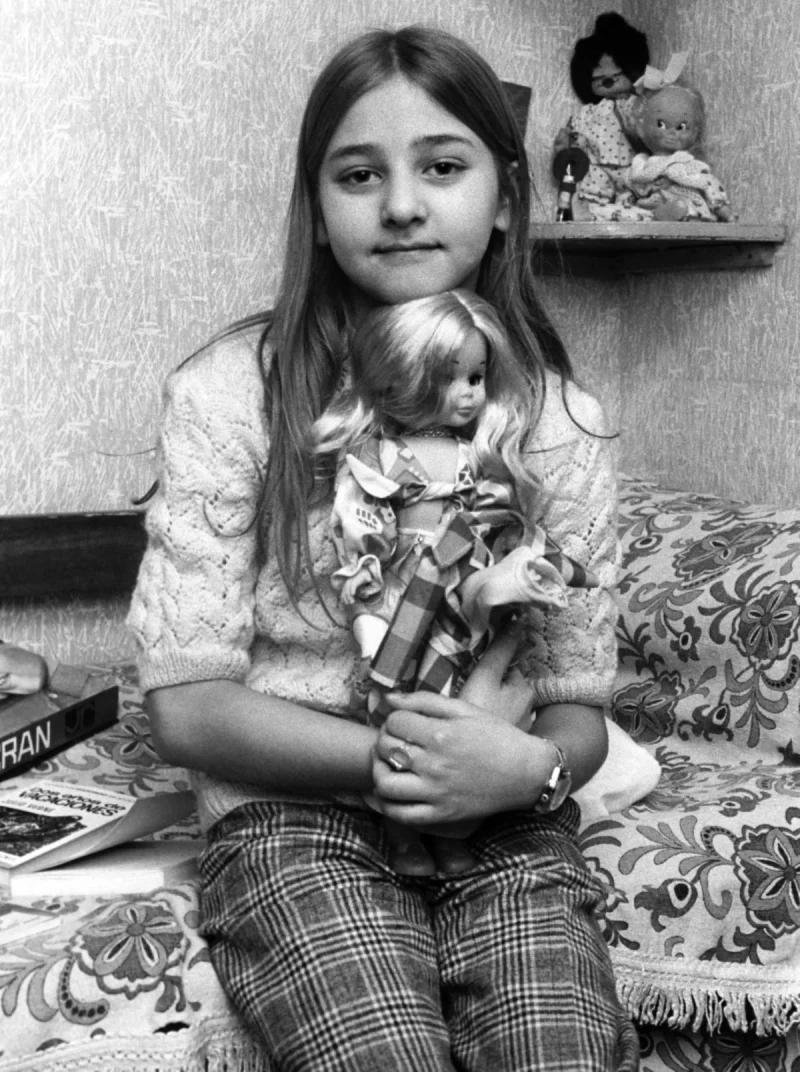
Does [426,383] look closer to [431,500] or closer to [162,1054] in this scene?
[431,500]

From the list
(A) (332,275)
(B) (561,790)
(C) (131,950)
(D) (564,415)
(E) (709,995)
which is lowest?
(E) (709,995)

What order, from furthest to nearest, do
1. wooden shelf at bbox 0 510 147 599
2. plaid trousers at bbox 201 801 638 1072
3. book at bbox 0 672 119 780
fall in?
wooden shelf at bbox 0 510 147 599 → book at bbox 0 672 119 780 → plaid trousers at bbox 201 801 638 1072

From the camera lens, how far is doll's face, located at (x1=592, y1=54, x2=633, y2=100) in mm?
2121

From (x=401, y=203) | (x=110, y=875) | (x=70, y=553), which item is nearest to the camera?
(x=401, y=203)

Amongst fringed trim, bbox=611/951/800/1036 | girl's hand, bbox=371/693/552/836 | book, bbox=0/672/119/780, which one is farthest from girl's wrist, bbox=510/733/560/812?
book, bbox=0/672/119/780

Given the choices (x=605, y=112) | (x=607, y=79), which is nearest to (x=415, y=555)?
(x=605, y=112)

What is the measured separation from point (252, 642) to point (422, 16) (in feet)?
4.07

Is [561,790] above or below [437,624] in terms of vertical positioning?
below

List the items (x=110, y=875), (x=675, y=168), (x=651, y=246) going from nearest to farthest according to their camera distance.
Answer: (x=110, y=875)
(x=675, y=168)
(x=651, y=246)

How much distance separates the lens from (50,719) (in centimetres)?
155

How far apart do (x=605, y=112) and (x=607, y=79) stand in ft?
0.37

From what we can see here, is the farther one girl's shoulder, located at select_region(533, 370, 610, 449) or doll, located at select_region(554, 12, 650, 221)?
doll, located at select_region(554, 12, 650, 221)

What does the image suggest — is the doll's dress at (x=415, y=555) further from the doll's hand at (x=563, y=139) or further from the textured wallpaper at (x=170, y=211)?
the doll's hand at (x=563, y=139)

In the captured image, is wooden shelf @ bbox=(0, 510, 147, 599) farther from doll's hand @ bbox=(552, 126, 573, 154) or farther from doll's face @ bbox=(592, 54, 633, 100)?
doll's face @ bbox=(592, 54, 633, 100)
